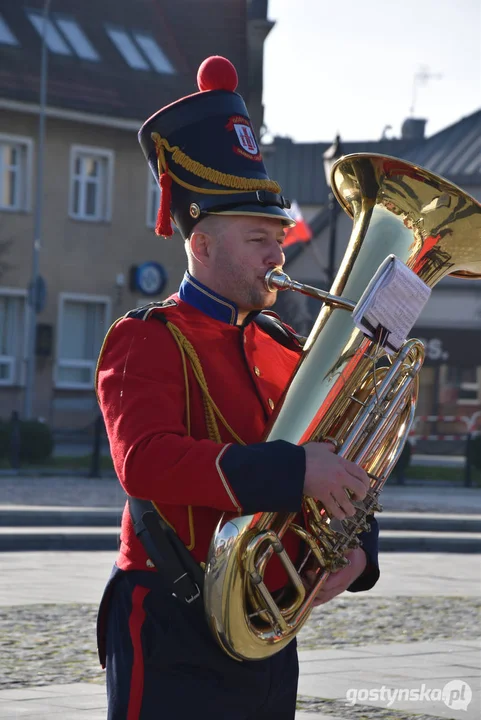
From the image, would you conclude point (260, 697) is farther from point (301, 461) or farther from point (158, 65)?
point (158, 65)

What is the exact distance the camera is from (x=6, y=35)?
30.3m

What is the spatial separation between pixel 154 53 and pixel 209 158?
3057cm

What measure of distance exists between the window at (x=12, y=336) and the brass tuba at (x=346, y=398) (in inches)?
1086

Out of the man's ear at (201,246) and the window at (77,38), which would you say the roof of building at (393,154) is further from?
the man's ear at (201,246)

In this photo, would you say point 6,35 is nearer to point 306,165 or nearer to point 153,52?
point 153,52

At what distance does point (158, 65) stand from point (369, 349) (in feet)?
100

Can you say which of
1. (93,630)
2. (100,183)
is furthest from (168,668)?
(100,183)

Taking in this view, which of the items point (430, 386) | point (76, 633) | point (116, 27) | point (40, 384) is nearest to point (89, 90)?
point (116, 27)

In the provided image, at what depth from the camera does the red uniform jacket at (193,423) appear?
3.11m

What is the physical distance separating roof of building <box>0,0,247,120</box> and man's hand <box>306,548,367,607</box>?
1074 inches

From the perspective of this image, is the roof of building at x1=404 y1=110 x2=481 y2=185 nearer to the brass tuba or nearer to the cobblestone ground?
the cobblestone ground

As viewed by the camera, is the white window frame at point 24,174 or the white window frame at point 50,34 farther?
the white window frame at point 50,34

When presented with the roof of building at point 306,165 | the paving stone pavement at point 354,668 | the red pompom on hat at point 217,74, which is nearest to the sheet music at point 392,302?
the red pompom on hat at point 217,74

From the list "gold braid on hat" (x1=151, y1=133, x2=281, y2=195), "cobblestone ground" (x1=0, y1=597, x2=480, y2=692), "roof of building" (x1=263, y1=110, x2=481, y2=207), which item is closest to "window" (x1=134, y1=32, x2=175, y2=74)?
"roof of building" (x1=263, y1=110, x2=481, y2=207)
